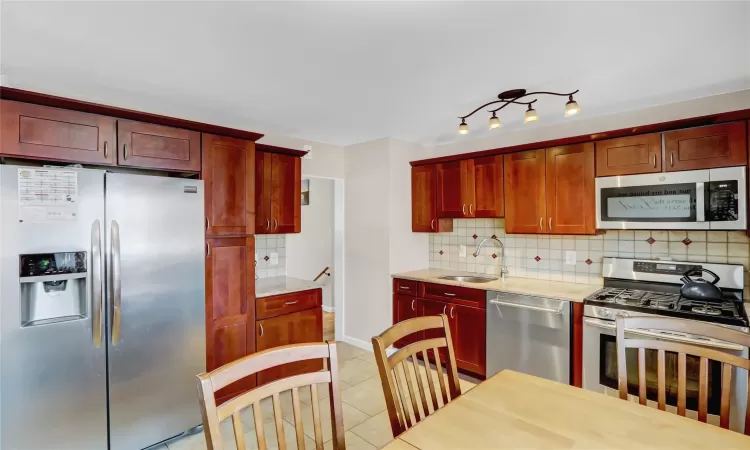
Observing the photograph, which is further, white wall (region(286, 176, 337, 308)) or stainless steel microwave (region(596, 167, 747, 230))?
white wall (region(286, 176, 337, 308))

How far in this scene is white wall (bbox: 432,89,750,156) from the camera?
8.42ft

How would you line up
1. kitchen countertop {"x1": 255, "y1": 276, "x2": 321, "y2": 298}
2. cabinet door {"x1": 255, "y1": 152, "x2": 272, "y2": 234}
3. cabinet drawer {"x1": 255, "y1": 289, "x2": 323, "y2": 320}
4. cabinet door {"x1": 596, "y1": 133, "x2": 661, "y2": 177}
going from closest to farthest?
1. cabinet door {"x1": 596, "y1": 133, "x2": 661, "y2": 177}
2. cabinet drawer {"x1": 255, "y1": 289, "x2": 323, "y2": 320}
3. kitchen countertop {"x1": 255, "y1": 276, "x2": 321, "y2": 298}
4. cabinet door {"x1": 255, "y1": 152, "x2": 272, "y2": 234}

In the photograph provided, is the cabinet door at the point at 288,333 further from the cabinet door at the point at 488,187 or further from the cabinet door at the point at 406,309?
the cabinet door at the point at 488,187

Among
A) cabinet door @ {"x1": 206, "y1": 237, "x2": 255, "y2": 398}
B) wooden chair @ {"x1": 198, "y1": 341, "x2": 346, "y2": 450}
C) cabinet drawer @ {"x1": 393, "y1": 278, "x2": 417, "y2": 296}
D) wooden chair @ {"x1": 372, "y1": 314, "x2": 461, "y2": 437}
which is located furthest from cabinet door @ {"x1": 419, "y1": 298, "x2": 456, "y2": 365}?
wooden chair @ {"x1": 198, "y1": 341, "x2": 346, "y2": 450}

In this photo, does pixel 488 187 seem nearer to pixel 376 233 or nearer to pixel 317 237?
pixel 376 233

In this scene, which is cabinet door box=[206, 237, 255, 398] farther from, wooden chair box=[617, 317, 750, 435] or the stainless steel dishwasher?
wooden chair box=[617, 317, 750, 435]

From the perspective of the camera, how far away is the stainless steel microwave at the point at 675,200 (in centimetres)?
234

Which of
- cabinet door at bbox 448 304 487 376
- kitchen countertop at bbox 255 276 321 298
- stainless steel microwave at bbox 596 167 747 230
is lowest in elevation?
cabinet door at bbox 448 304 487 376

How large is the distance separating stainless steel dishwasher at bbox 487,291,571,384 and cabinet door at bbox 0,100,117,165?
9.80 feet

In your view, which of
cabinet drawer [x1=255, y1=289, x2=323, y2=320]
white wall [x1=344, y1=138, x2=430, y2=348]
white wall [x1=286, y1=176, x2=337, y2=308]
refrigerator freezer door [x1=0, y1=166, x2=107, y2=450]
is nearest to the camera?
refrigerator freezer door [x1=0, y1=166, x2=107, y2=450]

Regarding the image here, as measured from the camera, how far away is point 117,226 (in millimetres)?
2092

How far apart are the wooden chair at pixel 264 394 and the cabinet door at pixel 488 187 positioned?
8.54ft

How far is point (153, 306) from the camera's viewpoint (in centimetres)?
222

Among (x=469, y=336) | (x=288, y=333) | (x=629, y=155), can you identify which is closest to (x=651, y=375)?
(x=469, y=336)
